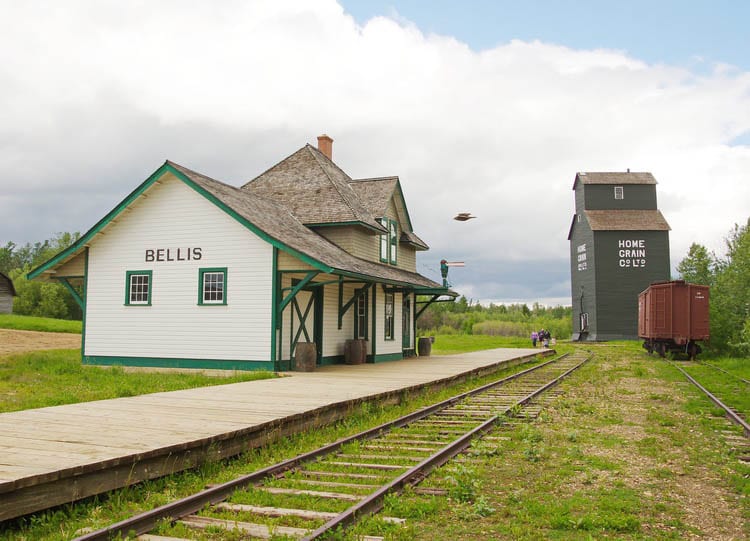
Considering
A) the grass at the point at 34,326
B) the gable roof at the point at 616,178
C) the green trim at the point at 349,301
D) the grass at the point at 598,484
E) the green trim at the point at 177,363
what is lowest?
the grass at the point at 598,484

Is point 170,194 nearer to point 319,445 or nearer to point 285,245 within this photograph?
point 285,245

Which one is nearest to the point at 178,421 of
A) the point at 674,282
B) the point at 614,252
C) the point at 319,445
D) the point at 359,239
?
the point at 319,445

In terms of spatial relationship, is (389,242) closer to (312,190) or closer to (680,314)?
(312,190)

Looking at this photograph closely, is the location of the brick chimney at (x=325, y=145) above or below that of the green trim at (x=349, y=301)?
above

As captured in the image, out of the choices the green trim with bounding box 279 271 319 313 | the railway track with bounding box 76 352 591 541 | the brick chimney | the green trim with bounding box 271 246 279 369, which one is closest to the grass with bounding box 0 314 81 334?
the brick chimney

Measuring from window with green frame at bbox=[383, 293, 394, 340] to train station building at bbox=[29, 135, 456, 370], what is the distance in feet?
3.85

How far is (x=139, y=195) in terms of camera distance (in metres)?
18.3

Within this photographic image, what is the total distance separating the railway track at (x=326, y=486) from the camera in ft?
16.1

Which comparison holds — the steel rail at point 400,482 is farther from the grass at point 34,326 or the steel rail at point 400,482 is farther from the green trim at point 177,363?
the grass at point 34,326

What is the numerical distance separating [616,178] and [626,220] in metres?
3.87

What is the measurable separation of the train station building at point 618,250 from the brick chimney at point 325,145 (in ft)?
90.7

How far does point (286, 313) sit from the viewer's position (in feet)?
57.0

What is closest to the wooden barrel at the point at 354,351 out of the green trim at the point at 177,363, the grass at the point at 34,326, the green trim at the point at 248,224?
the green trim at the point at 177,363

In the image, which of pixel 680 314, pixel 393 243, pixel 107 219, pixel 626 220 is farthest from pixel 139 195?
pixel 626 220
